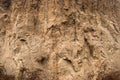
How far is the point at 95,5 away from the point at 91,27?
0.53 meters

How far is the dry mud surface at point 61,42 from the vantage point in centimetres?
576

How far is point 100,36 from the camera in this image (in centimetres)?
605

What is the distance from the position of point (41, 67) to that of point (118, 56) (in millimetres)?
1522

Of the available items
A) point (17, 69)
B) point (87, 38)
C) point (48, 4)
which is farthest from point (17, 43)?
point (87, 38)

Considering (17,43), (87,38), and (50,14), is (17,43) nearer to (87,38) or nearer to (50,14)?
(50,14)

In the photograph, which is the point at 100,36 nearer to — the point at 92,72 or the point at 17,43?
the point at 92,72

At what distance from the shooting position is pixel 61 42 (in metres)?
5.89

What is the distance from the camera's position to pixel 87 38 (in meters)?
5.95

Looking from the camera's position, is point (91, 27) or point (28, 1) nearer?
point (91, 27)

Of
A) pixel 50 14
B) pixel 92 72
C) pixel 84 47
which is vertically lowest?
pixel 92 72

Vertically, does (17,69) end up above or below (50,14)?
below

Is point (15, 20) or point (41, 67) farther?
point (15, 20)

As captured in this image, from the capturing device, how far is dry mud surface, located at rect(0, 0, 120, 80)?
576 cm

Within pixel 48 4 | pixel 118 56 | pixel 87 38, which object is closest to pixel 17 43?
pixel 48 4
